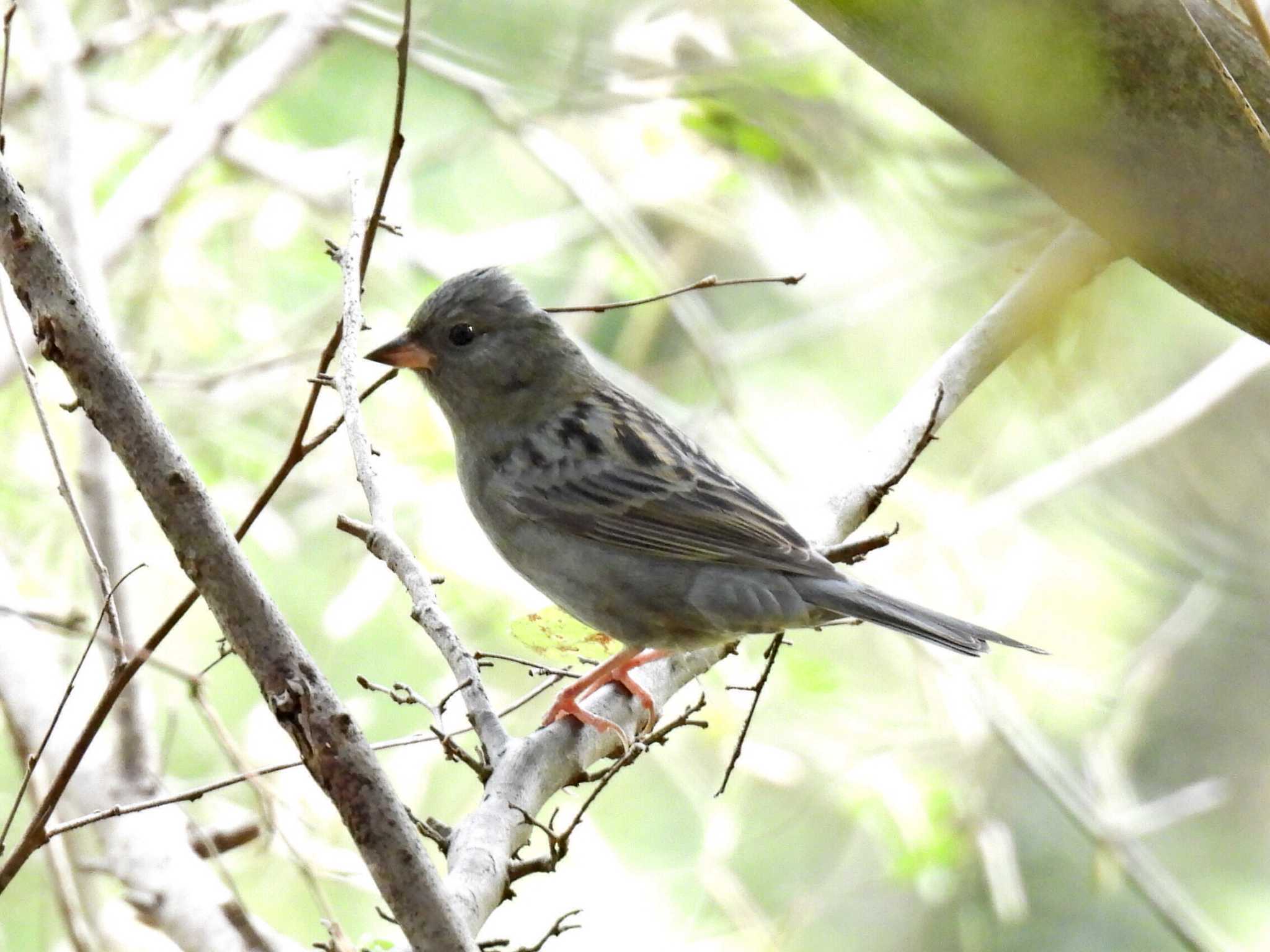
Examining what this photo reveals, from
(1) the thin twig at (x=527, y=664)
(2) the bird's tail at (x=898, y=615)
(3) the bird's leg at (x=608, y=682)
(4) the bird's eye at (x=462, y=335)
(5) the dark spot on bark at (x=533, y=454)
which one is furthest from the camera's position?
(4) the bird's eye at (x=462, y=335)

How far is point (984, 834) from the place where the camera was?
18.6 feet

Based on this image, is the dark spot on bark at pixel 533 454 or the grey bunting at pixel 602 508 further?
the dark spot on bark at pixel 533 454

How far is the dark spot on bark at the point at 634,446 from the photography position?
421 centimetres

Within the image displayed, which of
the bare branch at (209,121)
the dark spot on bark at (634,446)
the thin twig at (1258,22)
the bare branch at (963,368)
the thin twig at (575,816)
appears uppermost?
the bare branch at (209,121)

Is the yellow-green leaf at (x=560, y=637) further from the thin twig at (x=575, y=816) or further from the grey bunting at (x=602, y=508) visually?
the thin twig at (x=575, y=816)

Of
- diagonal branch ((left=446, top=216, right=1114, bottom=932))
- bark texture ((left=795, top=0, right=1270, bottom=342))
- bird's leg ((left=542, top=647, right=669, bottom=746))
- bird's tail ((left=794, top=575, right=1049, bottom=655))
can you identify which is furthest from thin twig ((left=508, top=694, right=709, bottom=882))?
bark texture ((left=795, top=0, right=1270, bottom=342))

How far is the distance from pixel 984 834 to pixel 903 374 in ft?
9.78

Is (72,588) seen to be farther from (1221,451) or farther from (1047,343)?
(1221,451)

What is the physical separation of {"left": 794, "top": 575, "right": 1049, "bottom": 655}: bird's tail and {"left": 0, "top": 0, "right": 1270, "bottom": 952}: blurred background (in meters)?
0.26

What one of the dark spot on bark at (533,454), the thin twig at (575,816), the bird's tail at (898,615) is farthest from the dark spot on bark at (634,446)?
the thin twig at (575,816)

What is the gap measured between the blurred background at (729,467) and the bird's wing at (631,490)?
257 mm

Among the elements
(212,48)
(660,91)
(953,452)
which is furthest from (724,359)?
(212,48)

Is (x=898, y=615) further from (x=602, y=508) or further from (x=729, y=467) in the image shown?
(x=729, y=467)

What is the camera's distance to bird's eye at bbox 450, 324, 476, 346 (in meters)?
4.32
